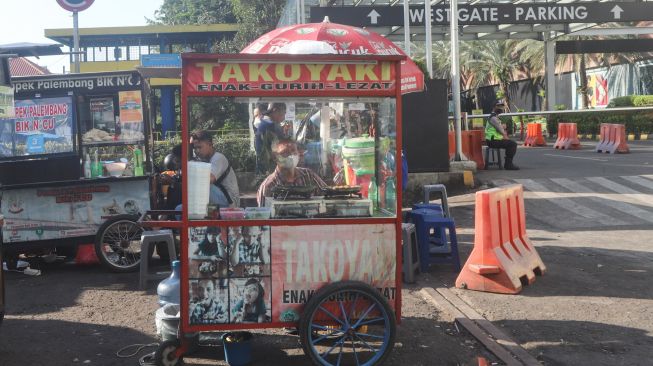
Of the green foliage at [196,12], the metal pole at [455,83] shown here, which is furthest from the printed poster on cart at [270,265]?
the green foliage at [196,12]

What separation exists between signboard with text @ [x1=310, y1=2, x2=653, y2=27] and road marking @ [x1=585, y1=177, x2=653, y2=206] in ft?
22.9

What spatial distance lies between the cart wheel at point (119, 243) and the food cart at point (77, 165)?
0.01 metres

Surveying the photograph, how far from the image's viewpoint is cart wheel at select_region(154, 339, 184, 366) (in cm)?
504

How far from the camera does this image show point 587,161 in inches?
699

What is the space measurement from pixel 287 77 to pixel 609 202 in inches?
357

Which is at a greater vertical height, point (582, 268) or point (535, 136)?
point (535, 136)

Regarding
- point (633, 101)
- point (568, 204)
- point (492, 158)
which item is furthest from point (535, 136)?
point (568, 204)

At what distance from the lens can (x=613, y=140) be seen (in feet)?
66.8

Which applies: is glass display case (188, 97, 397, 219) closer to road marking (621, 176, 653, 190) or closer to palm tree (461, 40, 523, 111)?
road marking (621, 176, 653, 190)

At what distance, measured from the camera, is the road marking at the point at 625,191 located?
12429mm

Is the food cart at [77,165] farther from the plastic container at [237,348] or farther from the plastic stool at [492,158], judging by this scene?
the plastic stool at [492,158]

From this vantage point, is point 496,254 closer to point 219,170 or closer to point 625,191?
point 219,170

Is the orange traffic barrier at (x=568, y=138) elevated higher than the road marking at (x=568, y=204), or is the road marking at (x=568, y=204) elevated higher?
the orange traffic barrier at (x=568, y=138)

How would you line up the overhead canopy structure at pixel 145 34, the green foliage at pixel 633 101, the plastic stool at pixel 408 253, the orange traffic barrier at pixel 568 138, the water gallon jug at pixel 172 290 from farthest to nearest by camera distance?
the overhead canopy structure at pixel 145 34, the green foliage at pixel 633 101, the orange traffic barrier at pixel 568 138, the plastic stool at pixel 408 253, the water gallon jug at pixel 172 290
